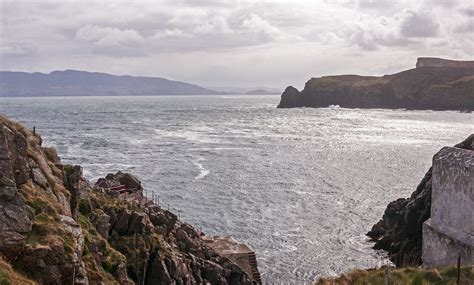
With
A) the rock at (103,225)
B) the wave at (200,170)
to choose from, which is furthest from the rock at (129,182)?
the wave at (200,170)

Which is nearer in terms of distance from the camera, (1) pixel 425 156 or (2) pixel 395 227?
(2) pixel 395 227

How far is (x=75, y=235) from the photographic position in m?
20.7

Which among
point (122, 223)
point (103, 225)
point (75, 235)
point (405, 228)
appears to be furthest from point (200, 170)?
point (75, 235)

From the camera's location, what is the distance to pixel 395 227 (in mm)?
50250

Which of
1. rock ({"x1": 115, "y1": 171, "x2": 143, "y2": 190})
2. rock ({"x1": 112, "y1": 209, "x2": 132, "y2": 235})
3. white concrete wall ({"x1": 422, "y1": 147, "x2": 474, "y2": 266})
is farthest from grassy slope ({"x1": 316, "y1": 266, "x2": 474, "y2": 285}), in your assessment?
rock ({"x1": 115, "y1": 171, "x2": 143, "y2": 190})

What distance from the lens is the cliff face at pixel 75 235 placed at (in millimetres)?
18438

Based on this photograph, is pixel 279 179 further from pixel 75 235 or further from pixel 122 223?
pixel 75 235

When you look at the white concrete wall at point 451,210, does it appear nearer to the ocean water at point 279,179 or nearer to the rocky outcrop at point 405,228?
the rocky outcrop at point 405,228

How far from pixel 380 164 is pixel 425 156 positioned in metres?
14.3

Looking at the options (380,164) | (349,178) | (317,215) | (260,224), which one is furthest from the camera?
(380,164)

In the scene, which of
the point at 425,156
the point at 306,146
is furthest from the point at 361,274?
the point at 306,146

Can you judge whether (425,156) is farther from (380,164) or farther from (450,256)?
(450,256)

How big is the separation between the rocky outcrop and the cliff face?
55.2ft

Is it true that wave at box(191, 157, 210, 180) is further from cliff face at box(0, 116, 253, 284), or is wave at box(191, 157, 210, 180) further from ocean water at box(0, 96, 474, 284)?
cliff face at box(0, 116, 253, 284)
